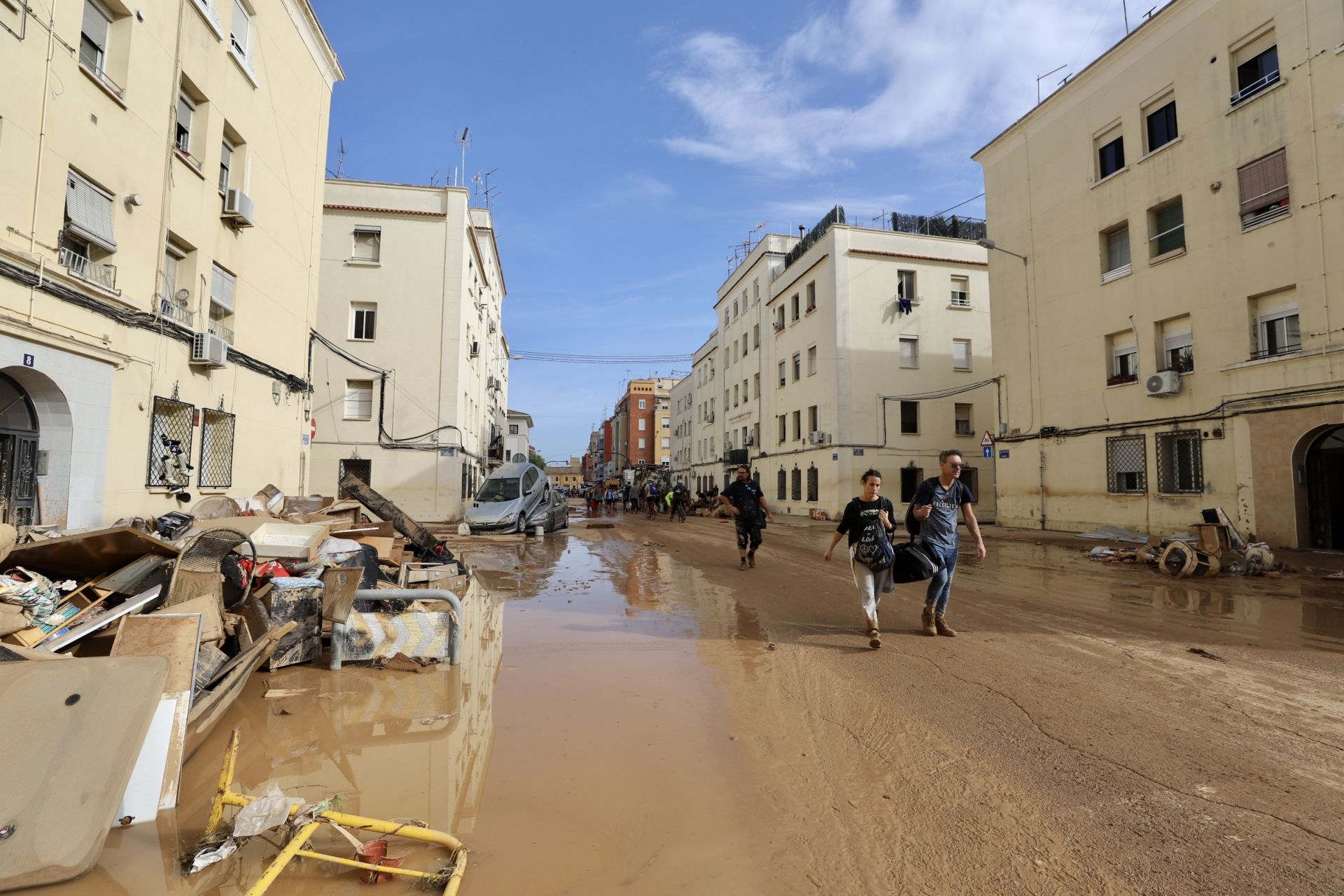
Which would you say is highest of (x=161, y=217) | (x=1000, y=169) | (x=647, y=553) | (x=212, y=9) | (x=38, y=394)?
(x=1000, y=169)

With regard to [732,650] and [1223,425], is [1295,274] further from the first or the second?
[732,650]

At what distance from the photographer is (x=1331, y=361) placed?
40.6 feet

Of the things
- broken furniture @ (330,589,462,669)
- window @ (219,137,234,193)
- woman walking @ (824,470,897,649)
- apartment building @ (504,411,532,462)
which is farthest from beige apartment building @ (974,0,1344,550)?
apartment building @ (504,411,532,462)

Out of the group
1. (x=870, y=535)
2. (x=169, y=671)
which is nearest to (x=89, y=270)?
(x=169, y=671)

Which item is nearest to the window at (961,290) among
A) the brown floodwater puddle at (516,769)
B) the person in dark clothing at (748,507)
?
the person in dark clothing at (748,507)

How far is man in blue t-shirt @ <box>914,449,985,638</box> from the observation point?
6.38m

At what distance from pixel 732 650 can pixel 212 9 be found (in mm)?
14411

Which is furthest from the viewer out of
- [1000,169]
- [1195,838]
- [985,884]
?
[1000,169]

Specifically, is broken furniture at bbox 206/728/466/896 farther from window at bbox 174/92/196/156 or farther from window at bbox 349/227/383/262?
window at bbox 349/227/383/262

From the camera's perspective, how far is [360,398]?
2422cm

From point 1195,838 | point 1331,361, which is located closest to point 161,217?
point 1195,838

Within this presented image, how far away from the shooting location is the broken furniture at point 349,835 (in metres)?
2.43

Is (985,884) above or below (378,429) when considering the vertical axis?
below

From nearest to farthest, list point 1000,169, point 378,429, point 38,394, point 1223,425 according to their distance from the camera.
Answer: point 38,394 < point 1223,425 < point 1000,169 < point 378,429
